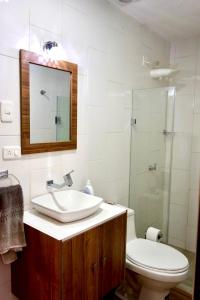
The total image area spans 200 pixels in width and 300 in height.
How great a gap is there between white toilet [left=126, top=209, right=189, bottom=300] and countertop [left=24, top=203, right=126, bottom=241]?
0.48 meters

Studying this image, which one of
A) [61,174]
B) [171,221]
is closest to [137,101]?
[61,174]

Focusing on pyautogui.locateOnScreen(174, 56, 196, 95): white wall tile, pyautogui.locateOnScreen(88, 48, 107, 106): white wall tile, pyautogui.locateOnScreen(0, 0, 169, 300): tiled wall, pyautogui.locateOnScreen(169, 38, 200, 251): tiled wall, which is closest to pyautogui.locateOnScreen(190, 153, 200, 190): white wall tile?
pyautogui.locateOnScreen(169, 38, 200, 251): tiled wall

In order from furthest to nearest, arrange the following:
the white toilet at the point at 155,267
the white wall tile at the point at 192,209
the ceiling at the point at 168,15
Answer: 1. the white wall tile at the point at 192,209
2. the ceiling at the point at 168,15
3. the white toilet at the point at 155,267

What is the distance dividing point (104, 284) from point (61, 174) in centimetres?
79

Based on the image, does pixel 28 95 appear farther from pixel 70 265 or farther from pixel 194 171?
A: pixel 194 171

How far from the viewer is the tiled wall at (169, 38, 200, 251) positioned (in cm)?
271

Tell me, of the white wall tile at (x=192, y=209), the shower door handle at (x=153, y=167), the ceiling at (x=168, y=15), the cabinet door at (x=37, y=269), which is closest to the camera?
the cabinet door at (x=37, y=269)

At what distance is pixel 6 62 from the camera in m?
1.38

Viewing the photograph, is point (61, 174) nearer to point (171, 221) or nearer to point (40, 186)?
point (40, 186)

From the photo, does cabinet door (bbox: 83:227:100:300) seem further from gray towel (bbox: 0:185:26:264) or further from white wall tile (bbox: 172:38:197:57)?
white wall tile (bbox: 172:38:197:57)

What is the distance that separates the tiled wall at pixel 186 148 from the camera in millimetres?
2705

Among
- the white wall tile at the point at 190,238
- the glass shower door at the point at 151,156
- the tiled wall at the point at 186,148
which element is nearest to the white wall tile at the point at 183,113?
the tiled wall at the point at 186,148

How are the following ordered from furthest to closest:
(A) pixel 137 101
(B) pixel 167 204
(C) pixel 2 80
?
1. (B) pixel 167 204
2. (A) pixel 137 101
3. (C) pixel 2 80

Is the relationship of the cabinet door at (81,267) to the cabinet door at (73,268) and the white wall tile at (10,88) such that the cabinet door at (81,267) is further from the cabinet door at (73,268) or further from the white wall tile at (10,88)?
the white wall tile at (10,88)
